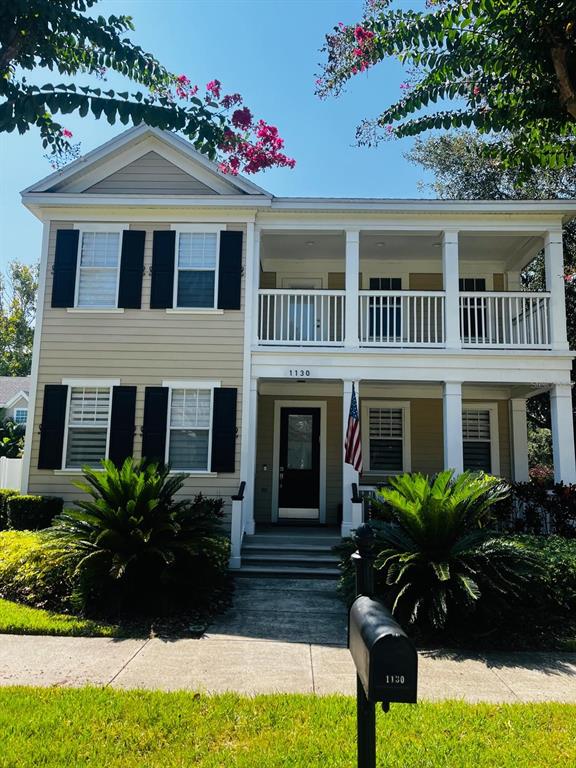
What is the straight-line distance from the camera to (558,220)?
33.9 feet

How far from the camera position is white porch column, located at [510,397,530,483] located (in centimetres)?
1184

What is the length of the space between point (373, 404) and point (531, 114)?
732cm

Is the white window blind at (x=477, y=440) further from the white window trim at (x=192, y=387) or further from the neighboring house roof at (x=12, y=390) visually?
the neighboring house roof at (x=12, y=390)

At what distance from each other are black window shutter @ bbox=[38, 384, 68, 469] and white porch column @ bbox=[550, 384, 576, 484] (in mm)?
8708

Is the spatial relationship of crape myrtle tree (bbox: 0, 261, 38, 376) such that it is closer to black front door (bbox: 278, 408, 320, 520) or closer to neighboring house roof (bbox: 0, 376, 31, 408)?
neighboring house roof (bbox: 0, 376, 31, 408)

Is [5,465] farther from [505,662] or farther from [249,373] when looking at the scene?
[505,662]

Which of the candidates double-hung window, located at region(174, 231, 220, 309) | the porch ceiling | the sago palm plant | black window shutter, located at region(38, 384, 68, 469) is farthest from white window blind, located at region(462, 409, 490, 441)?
black window shutter, located at region(38, 384, 68, 469)

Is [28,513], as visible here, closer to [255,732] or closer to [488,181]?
[255,732]

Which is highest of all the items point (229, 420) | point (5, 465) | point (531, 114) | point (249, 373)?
point (531, 114)

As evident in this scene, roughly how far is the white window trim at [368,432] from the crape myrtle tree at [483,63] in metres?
6.49

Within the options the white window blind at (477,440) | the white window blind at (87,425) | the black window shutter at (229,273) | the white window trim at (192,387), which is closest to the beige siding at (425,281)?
the white window blind at (477,440)

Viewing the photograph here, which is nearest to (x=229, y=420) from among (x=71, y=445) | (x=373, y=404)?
(x=71, y=445)

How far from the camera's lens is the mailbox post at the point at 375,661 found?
6.70ft

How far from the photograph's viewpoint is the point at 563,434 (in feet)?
32.3
